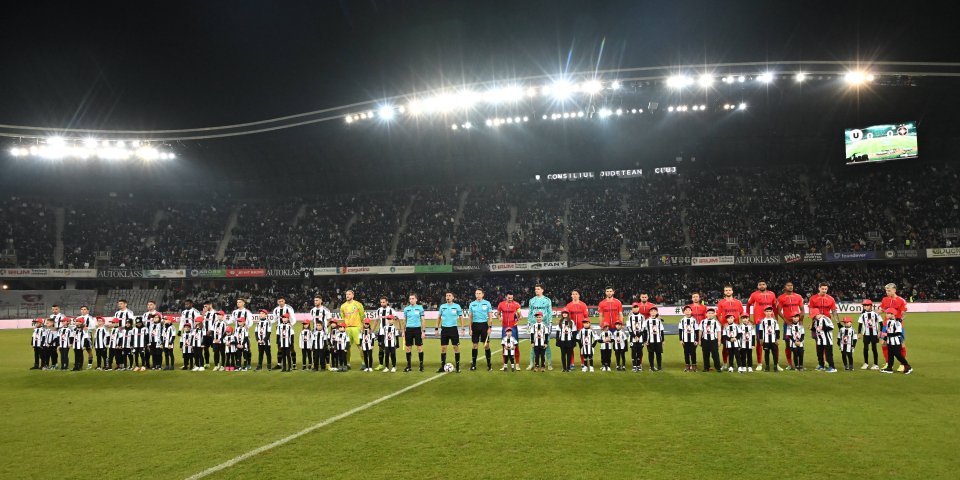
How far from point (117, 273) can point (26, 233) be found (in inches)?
334

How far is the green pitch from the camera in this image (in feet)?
122

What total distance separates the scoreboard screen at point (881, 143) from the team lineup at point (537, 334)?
102 ft

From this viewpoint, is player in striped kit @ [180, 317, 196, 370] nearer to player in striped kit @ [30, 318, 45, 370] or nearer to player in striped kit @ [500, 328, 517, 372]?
player in striped kit @ [30, 318, 45, 370]

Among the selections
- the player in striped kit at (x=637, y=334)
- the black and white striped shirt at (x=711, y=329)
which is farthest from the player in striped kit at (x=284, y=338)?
the black and white striped shirt at (x=711, y=329)

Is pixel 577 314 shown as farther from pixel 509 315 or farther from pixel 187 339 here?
pixel 187 339

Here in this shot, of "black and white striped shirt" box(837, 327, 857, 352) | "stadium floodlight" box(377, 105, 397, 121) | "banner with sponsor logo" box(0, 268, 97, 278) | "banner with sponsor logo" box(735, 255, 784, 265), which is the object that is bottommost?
"black and white striped shirt" box(837, 327, 857, 352)

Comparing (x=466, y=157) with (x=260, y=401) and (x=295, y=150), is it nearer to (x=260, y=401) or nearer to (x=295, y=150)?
(x=295, y=150)

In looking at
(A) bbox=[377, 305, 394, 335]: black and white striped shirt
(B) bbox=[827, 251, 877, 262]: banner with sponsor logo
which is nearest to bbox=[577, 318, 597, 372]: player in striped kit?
(A) bbox=[377, 305, 394, 335]: black and white striped shirt

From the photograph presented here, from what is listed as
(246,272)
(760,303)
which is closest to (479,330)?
(760,303)

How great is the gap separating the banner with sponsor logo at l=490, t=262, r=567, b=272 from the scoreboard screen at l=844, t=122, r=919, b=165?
866 inches

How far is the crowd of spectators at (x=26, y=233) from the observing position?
139 feet

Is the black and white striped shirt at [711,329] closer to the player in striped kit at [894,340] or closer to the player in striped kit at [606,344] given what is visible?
the player in striped kit at [606,344]

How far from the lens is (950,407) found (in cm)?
870

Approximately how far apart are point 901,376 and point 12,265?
53892mm
